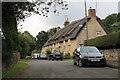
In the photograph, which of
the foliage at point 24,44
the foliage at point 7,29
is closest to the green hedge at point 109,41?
the foliage at point 24,44

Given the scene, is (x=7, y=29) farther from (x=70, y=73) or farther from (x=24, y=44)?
(x=24, y=44)

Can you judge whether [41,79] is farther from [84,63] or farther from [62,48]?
[62,48]

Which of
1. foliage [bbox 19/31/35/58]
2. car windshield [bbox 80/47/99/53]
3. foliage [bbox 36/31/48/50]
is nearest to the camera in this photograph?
car windshield [bbox 80/47/99/53]

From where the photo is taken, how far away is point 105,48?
21.8 m

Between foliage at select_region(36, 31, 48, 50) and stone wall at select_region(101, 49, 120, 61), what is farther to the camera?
foliage at select_region(36, 31, 48, 50)

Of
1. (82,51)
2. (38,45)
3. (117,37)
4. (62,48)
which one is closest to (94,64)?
(82,51)

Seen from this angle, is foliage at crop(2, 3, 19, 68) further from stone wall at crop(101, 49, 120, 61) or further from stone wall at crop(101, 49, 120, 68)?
stone wall at crop(101, 49, 120, 61)

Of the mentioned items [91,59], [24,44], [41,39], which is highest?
[41,39]

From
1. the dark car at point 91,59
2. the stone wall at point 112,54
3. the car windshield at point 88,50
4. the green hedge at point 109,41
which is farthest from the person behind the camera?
the stone wall at point 112,54

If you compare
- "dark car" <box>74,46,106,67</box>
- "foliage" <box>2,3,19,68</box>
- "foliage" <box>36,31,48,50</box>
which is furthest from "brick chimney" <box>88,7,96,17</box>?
"foliage" <box>36,31,48,50</box>

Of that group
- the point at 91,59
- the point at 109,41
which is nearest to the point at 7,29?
the point at 91,59

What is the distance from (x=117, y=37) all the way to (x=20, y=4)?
35.9ft

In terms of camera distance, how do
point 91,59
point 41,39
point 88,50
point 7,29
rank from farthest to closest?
point 41,39, point 88,50, point 91,59, point 7,29

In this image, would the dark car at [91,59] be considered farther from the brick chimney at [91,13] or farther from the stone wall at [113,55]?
the brick chimney at [91,13]
